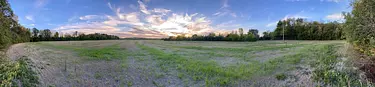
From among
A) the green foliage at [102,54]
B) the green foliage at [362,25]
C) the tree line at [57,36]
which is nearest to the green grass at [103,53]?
the green foliage at [102,54]

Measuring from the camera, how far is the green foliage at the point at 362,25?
730 centimetres

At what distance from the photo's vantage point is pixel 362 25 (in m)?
7.91

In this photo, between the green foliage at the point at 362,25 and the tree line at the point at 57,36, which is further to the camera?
the tree line at the point at 57,36

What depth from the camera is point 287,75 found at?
7.45 m

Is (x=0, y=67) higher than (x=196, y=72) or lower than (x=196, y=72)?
higher

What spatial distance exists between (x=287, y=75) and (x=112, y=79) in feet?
24.6

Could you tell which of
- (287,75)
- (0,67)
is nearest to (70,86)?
(0,67)

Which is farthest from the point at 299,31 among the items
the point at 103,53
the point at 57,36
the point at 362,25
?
the point at 57,36

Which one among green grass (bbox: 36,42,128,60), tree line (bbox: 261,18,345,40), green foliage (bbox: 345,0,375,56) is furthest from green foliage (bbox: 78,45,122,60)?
tree line (bbox: 261,18,345,40)

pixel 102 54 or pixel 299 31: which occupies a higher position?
pixel 299 31

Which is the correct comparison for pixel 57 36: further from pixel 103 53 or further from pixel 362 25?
pixel 362 25

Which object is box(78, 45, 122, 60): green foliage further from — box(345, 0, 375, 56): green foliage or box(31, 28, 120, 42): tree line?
box(31, 28, 120, 42): tree line

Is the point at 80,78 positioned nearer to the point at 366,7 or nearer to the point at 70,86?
the point at 70,86

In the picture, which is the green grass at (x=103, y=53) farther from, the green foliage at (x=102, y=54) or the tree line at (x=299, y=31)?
the tree line at (x=299, y=31)
